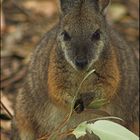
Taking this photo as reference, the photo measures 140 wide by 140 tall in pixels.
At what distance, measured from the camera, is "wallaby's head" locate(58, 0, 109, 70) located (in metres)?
5.14

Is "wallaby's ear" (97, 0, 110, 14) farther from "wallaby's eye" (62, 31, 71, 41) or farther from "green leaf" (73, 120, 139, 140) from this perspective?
"green leaf" (73, 120, 139, 140)

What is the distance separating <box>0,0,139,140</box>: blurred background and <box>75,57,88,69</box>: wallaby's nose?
2715 millimetres

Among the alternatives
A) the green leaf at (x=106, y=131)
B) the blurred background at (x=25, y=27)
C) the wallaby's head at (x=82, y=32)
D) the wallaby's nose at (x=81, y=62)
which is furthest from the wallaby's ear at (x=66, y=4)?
the blurred background at (x=25, y=27)

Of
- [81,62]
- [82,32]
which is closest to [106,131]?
[81,62]

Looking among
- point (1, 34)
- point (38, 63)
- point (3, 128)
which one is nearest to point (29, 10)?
point (1, 34)

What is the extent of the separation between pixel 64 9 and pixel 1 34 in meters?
3.45

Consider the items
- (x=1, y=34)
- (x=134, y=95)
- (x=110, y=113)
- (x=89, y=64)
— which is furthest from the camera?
(x=1, y=34)

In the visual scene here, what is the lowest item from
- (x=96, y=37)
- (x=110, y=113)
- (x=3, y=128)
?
(x=3, y=128)

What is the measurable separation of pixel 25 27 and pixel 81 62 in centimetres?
407

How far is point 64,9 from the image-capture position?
17.9 feet

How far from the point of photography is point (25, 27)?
9062 millimetres

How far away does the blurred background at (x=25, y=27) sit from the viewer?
8.12 metres

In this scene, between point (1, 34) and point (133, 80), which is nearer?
point (133, 80)

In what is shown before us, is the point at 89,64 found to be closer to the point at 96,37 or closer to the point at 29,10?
the point at 96,37
